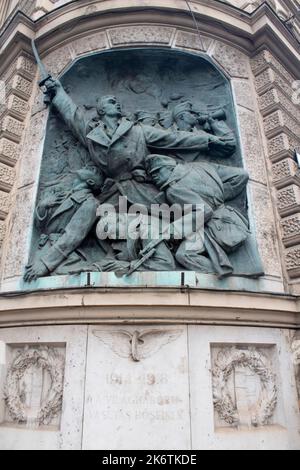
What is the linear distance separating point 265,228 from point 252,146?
146 cm

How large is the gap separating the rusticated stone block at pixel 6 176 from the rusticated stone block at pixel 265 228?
12.4 ft

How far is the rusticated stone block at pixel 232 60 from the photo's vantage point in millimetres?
6711

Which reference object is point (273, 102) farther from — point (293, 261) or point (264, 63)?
point (293, 261)

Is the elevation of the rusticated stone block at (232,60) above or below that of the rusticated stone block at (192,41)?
below

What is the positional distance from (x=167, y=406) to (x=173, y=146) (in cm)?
370

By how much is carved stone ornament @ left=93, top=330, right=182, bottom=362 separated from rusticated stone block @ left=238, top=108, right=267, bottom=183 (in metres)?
2.80

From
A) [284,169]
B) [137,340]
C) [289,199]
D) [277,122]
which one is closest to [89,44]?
[277,122]

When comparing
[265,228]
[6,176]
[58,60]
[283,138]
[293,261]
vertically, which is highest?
[58,60]

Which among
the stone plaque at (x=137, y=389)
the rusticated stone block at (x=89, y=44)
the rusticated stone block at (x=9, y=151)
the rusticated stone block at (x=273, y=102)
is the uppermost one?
the rusticated stone block at (x=89, y=44)

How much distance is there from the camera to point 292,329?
4.89m

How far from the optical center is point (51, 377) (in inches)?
179

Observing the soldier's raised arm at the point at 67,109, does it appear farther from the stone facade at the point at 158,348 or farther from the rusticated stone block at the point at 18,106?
the stone facade at the point at 158,348

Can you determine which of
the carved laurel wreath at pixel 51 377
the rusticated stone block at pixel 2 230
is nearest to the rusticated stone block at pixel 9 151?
the rusticated stone block at pixel 2 230
